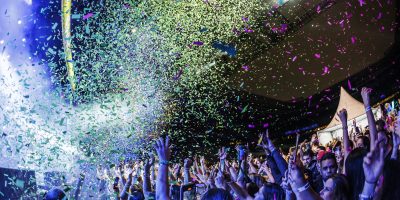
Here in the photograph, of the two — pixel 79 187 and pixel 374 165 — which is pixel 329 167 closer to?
pixel 374 165

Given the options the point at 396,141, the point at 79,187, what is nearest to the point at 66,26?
the point at 79,187

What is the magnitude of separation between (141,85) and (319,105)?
1279 cm

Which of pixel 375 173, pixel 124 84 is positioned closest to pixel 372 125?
pixel 375 173

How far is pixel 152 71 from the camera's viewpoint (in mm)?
15875

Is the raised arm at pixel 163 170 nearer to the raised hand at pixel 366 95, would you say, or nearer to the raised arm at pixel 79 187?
the raised hand at pixel 366 95

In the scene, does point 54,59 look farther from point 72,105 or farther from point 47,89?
point 72,105

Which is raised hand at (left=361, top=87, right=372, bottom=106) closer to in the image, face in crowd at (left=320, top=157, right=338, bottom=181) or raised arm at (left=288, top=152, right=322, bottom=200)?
face in crowd at (left=320, top=157, right=338, bottom=181)

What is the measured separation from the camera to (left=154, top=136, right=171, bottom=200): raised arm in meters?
2.82

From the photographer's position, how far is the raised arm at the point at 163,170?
2.82 metres

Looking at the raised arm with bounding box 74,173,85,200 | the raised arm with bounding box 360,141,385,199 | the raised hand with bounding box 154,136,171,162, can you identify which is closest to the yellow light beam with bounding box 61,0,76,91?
the raised arm with bounding box 74,173,85,200

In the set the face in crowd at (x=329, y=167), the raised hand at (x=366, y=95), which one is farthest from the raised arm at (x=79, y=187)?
the raised hand at (x=366, y=95)

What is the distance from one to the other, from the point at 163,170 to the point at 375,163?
1.61m

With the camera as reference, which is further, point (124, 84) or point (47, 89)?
point (124, 84)

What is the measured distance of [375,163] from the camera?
217 centimetres
